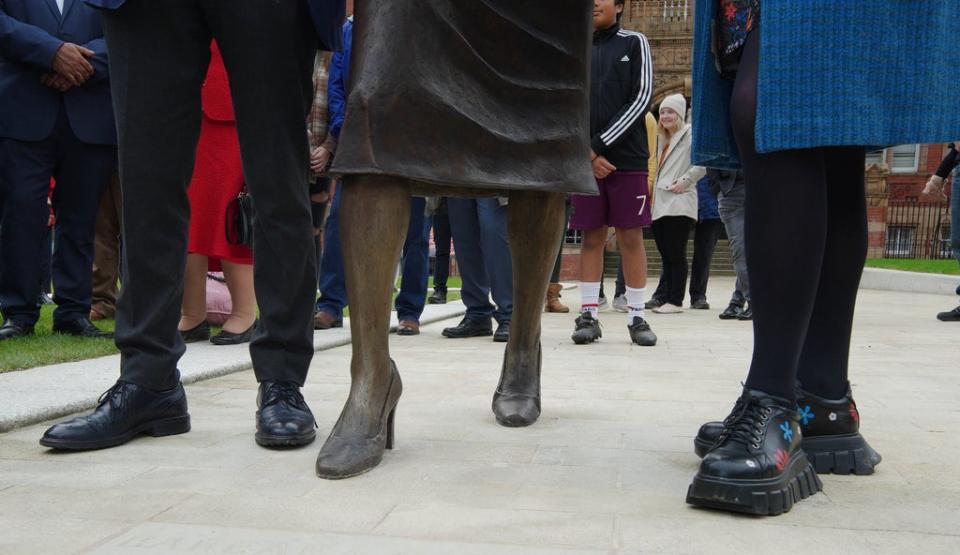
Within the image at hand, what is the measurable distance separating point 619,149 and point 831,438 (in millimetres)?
3646

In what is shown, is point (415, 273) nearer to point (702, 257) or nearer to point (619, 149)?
point (619, 149)

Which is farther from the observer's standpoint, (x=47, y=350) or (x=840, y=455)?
(x=47, y=350)

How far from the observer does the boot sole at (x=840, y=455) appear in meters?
2.11

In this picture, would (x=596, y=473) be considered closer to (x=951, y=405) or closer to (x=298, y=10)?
(x=298, y=10)

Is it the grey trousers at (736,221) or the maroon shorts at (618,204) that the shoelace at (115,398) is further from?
the grey trousers at (736,221)

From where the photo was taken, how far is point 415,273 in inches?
233

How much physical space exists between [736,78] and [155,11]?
4.89 ft

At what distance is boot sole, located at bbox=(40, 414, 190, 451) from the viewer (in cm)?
223

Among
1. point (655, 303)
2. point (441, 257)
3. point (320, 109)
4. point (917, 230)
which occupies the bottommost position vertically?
point (917, 230)

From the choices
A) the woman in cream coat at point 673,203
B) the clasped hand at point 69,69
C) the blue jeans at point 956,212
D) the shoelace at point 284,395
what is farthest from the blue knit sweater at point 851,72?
the blue jeans at point 956,212

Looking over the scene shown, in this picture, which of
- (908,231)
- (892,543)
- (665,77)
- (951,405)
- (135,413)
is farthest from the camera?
(908,231)

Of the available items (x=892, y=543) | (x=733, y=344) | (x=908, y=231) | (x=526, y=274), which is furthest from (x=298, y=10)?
(x=908, y=231)

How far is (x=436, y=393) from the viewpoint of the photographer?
3.25 meters

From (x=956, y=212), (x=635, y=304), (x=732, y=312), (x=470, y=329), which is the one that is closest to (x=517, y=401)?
(x=635, y=304)
